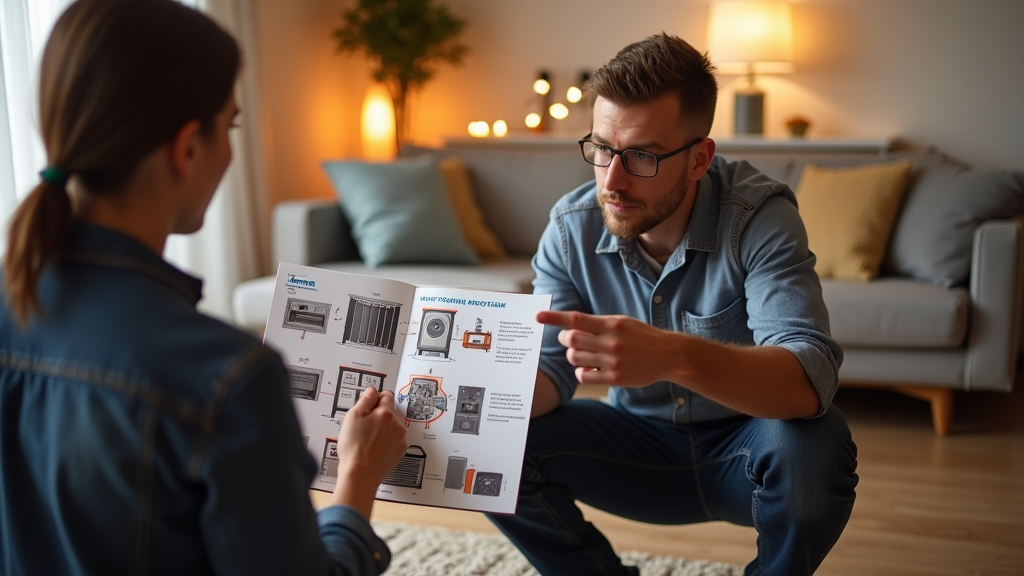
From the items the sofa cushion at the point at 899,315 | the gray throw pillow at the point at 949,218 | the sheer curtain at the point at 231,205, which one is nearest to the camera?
the sofa cushion at the point at 899,315

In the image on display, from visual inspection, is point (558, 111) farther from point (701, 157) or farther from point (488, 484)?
point (488, 484)

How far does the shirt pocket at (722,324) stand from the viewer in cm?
166

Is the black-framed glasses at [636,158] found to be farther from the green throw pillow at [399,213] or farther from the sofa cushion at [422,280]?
the green throw pillow at [399,213]

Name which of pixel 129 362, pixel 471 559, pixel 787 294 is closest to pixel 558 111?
pixel 471 559

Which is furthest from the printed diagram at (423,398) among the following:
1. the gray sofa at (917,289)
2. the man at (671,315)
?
the gray sofa at (917,289)

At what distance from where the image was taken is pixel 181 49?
812 millimetres

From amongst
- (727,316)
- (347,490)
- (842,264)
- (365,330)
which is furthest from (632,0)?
(347,490)

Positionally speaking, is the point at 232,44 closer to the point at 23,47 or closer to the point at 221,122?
the point at 221,122

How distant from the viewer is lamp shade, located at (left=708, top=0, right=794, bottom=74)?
12.5 ft

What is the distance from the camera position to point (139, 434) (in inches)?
30.8

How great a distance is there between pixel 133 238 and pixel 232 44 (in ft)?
0.65

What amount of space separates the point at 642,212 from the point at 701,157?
15 cm

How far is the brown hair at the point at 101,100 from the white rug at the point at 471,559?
4.45 ft

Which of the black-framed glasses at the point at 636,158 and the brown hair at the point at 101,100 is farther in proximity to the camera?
the black-framed glasses at the point at 636,158
